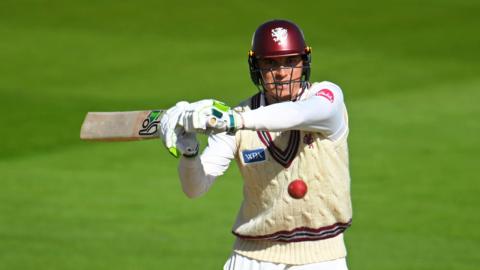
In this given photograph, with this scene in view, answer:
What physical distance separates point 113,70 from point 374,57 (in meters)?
3.66

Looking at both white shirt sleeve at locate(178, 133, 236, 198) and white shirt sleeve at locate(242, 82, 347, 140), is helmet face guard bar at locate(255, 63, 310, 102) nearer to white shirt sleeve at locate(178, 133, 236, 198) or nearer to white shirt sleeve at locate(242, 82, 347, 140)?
white shirt sleeve at locate(242, 82, 347, 140)

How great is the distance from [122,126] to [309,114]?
45.4 inches

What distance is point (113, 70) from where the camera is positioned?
1602 cm

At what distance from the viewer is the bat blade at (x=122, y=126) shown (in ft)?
19.5

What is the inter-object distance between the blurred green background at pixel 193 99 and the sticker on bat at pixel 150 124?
3283 millimetres

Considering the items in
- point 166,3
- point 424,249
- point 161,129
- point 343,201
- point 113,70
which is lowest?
point 424,249

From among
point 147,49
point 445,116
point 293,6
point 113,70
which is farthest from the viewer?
point 293,6

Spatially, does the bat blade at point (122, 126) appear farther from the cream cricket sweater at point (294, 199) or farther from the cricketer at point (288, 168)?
the cream cricket sweater at point (294, 199)

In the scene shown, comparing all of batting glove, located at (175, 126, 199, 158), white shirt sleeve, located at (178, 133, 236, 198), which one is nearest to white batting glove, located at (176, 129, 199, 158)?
batting glove, located at (175, 126, 199, 158)

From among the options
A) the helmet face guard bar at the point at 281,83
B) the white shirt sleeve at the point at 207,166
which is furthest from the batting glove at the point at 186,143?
the helmet face guard bar at the point at 281,83

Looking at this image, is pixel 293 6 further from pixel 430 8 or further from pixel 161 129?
pixel 161 129

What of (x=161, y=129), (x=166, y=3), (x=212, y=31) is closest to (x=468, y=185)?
(x=161, y=129)

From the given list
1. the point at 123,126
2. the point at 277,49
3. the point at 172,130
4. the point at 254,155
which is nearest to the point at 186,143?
the point at 172,130

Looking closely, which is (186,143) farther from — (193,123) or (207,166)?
(207,166)
